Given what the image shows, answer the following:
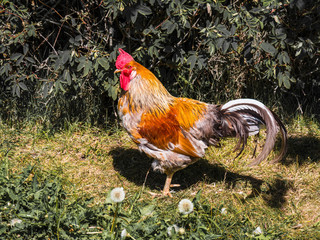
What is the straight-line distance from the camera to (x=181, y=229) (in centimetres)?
284

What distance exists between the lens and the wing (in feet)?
12.7

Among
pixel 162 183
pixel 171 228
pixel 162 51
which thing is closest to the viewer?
pixel 171 228

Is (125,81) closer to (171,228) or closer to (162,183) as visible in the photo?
(162,183)

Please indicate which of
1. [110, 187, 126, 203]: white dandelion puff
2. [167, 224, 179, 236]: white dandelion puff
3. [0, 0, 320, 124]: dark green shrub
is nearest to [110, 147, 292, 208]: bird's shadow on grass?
[0, 0, 320, 124]: dark green shrub

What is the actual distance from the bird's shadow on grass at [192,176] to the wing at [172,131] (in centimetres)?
45

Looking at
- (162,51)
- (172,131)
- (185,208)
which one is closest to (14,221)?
(185,208)

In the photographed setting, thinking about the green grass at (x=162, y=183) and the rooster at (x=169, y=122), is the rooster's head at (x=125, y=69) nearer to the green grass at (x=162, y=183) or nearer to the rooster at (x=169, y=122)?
the rooster at (x=169, y=122)

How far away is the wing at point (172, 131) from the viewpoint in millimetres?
3874

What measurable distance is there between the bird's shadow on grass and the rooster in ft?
1.36

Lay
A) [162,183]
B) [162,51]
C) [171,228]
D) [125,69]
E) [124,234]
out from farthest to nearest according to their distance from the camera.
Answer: [162,51] < [162,183] < [125,69] < [171,228] < [124,234]

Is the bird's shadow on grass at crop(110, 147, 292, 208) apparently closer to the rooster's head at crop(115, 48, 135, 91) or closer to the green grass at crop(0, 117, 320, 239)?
the green grass at crop(0, 117, 320, 239)

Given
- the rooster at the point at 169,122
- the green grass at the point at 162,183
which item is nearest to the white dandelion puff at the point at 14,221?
the green grass at the point at 162,183

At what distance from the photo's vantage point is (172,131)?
3.88 metres

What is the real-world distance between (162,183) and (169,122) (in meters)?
0.92
